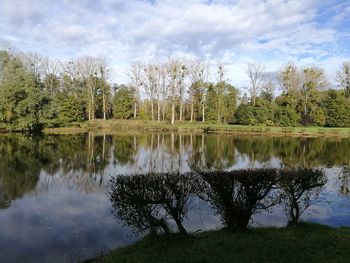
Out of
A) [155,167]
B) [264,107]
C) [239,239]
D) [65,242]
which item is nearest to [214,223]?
[239,239]

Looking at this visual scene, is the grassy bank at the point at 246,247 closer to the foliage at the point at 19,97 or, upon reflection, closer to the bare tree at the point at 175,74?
the foliage at the point at 19,97

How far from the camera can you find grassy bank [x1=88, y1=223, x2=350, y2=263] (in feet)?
22.5

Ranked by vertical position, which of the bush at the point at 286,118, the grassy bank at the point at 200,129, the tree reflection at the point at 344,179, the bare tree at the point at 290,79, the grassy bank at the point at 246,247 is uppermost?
the bare tree at the point at 290,79

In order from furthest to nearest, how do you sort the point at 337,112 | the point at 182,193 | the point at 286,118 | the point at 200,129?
the point at 337,112 → the point at 286,118 → the point at 200,129 → the point at 182,193

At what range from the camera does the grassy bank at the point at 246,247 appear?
6.85 metres

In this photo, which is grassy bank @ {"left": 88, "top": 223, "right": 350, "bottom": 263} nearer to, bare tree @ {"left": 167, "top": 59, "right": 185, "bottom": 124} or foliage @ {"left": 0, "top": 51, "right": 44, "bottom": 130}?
foliage @ {"left": 0, "top": 51, "right": 44, "bottom": 130}

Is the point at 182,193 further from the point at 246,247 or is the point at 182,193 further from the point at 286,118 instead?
the point at 286,118

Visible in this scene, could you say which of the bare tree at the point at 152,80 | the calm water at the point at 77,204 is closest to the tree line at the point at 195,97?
the bare tree at the point at 152,80

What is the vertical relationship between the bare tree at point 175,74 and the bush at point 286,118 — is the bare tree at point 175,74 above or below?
above

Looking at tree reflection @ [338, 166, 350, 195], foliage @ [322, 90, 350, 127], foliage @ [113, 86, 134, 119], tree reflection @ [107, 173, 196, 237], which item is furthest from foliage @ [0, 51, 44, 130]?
foliage @ [322, 90, 350, 127]

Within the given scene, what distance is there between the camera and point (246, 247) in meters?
7.38

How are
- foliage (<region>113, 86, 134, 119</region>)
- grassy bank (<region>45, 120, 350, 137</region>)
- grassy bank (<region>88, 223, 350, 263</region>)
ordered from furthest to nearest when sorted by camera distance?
foliage (<region>113, 86, 134, 119</region>), grassy bank (<region>45, 120, 350, 137</region>), grassy bank (<region>88, 223, 350, 263</region>)

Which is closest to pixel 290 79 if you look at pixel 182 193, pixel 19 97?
pixel 19 97

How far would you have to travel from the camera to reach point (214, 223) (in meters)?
10.8
